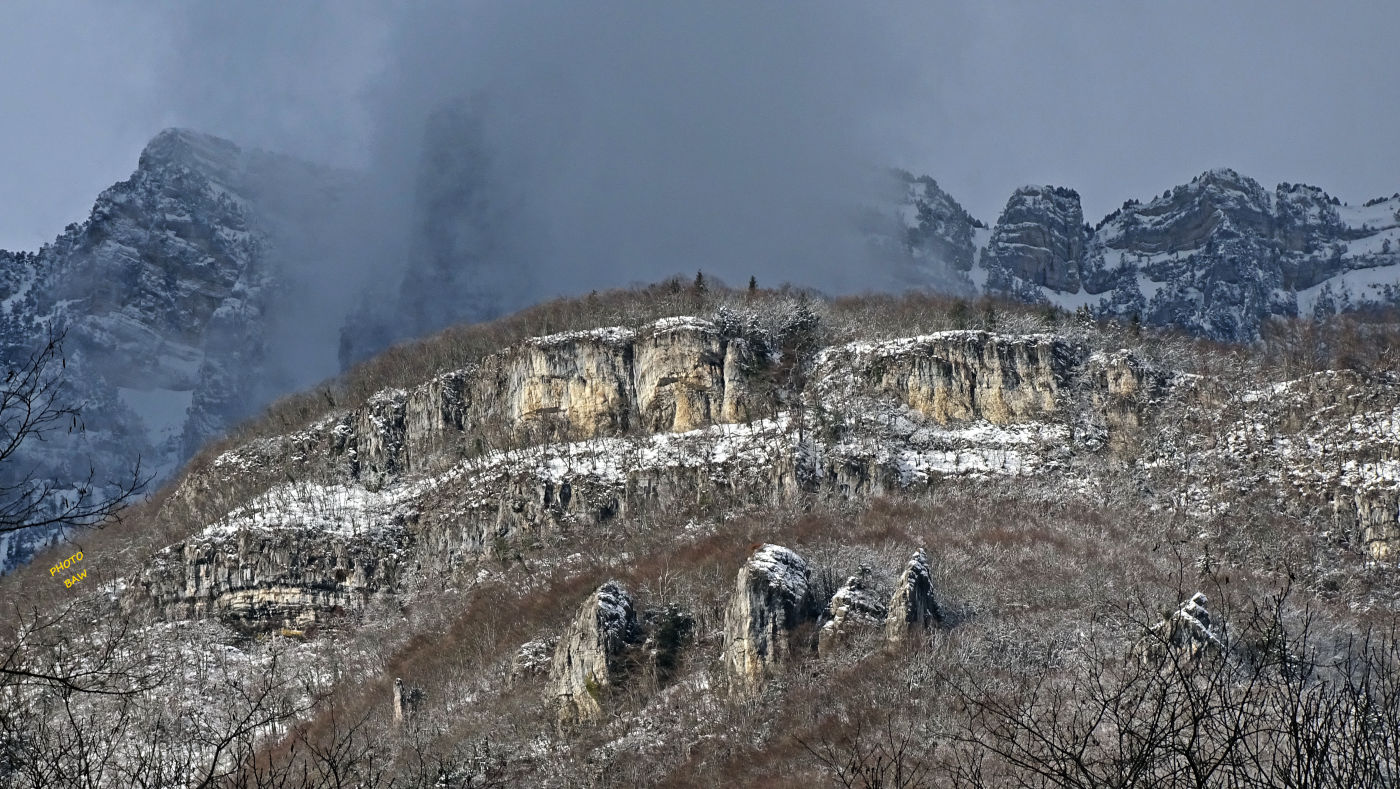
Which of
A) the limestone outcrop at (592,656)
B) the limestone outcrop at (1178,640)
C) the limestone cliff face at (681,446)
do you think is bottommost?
the limestone outcrop at (592,656)

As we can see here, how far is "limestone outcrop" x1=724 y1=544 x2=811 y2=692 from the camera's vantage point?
103m

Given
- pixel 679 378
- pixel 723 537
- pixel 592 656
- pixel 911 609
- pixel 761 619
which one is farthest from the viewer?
pixel 679 378

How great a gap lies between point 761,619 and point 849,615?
6286 millimetres

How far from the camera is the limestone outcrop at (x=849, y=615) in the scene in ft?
340

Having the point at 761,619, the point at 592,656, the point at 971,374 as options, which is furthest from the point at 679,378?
the point at 761,619

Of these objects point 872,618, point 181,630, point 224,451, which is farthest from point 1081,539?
point 224,451

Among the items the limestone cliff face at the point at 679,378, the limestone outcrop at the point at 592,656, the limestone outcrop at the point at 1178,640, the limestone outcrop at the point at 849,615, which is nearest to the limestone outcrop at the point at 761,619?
the limestone outcrop at the point at 849,615

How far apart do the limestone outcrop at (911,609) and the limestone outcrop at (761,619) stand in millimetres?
A: 6903

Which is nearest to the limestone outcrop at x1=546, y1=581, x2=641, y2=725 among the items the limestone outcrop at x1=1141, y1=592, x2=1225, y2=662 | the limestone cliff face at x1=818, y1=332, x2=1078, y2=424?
the limestone outcrop at x1=1141, y1=592, x2=1225, y2=662

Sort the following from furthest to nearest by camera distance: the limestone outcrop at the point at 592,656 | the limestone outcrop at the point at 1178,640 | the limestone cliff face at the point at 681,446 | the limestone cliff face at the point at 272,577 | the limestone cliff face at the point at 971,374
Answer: the limestone cliff face at the point at 971,374 < the limestone cliff face at the point at 681,446 < the limestone cliff face at the point at 272,577 < the limestone outcrop at the point at 592,656 < the limestone outcrop at the point at 1178,640

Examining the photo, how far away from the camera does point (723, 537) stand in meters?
136

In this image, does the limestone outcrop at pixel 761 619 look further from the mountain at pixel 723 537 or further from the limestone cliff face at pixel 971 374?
the limestone cliff face at pixel 971 374

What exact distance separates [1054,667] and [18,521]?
8411 cm

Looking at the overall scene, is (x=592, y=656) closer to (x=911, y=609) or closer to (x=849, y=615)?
(x=849, y=615)
